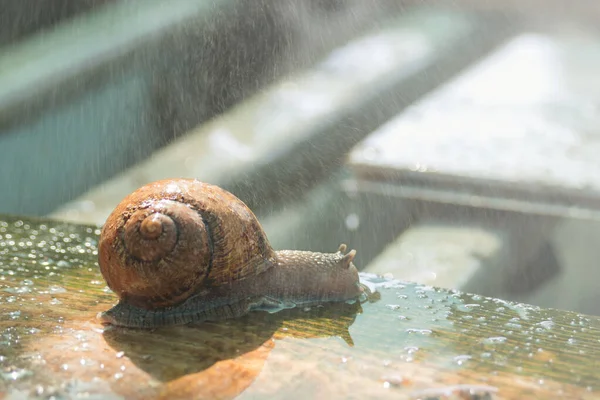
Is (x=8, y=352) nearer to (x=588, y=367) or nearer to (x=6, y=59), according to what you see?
(x=588, y=367)

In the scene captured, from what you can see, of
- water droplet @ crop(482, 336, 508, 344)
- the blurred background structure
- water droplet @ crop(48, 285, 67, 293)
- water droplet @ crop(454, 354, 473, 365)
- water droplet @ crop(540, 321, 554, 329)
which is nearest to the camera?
water droplet @ crop(454, 354, 473, 365)

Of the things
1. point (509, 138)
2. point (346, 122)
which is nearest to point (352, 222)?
point (346, 122)

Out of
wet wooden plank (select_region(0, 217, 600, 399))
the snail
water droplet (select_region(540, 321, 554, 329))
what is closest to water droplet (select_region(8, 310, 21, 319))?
wet wooden plank (select_region(0, 217, 600, 399))

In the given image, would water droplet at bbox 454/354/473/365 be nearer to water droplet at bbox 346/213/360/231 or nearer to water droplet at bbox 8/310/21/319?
water droplet at bbox 8/310/21/319

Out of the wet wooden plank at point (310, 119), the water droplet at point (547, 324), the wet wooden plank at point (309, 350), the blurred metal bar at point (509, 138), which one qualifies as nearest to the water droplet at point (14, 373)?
the wet wooden plank at point (309, 350)

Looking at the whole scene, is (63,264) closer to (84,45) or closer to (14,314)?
(14,314)

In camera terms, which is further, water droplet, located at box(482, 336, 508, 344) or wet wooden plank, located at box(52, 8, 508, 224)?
wet wooden plank, located at box(52, 8, 508, 224)

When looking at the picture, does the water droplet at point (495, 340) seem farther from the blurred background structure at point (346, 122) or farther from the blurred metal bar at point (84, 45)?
the blurred metal bar at point (84, 45)

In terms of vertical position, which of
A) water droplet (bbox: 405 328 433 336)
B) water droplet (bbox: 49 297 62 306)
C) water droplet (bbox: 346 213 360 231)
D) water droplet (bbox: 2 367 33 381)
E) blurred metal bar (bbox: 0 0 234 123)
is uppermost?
blurred metal bar (bbox: 0 0 234 123)

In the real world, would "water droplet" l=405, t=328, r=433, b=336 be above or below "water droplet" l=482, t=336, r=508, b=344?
above
